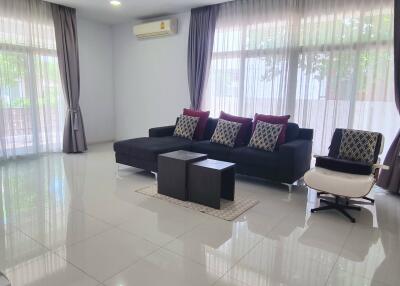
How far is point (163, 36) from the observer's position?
5.89 metres

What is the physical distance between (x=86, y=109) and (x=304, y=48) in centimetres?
468

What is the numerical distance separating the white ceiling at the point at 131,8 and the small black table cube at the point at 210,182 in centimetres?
315

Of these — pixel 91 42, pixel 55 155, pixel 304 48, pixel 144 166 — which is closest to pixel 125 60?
pixel 91 42

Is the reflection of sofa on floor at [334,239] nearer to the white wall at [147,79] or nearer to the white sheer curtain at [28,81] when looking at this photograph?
the white wall at [147,79]

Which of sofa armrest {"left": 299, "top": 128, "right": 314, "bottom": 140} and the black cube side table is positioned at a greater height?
sofa armrest {"left": 299, "top": 128, "right": 314, "bottom": 140}

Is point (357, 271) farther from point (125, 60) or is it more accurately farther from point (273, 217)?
point (125, 60)

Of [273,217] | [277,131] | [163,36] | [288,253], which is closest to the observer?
[288,253]

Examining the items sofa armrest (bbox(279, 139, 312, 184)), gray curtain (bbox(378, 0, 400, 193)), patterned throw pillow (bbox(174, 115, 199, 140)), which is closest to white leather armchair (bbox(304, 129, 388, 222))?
sofa armrest (bbox(279, 139, 312, 184))

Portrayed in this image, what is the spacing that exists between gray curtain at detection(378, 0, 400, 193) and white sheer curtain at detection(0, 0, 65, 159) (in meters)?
5.57

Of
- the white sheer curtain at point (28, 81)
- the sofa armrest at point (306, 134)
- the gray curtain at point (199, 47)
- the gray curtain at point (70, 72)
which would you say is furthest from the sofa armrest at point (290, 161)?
the white sheer curtain at point (28, 81)

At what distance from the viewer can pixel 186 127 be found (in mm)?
4754

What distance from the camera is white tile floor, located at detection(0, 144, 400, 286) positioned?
1966 mm

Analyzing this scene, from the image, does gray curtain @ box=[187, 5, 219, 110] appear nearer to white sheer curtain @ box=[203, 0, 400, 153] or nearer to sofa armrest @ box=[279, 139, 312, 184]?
white sheer curtain @ box=[203, 0, 400, 153]

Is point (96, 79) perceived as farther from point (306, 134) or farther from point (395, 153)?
point (395, 153)
